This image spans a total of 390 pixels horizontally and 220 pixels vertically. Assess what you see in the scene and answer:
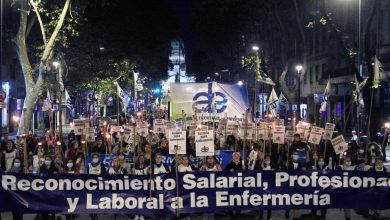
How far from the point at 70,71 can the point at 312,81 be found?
22600 mm

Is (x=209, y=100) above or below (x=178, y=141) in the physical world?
above

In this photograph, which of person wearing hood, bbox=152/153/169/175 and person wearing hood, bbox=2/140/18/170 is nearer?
person wearing hood, bbox=152/153/169/175

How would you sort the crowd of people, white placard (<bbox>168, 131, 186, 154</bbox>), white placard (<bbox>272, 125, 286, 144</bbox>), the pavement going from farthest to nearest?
1. white placard (<bbox>272, 125, 286, 144</bbox>)
2. the pavement
3. the crowd of people
4. white placard (<bbox>168, 131, 186, 154</bbox>)

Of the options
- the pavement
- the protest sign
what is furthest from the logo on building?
the protest sign

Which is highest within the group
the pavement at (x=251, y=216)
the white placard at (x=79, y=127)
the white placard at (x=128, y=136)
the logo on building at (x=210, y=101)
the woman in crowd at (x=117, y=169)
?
the logo on building at (x=210, y=101)

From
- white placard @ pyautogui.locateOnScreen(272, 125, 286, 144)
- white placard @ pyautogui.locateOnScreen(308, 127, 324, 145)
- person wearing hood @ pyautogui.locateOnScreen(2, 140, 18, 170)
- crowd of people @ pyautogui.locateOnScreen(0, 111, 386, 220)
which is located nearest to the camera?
crowd of people @ pyautogui.locateOnScreen(0, 111, 386, 220)

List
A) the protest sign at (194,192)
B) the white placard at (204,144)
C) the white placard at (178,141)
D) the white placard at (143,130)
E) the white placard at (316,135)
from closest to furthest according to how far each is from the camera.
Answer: the protest sign at (194,192) < the white placard at (178,141) < the white placard at (204,144) < the white placard at (316,135) < the white placard at (143,130)

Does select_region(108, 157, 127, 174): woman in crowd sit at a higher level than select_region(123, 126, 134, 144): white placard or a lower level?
lower

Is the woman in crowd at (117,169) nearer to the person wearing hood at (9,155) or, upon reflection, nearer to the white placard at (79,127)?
the person wearing hood at (9,155)

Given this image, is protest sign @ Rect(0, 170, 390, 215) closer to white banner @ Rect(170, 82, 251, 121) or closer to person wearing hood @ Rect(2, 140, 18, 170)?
person wearing hood @ Rect(2, 140, 18, 170)

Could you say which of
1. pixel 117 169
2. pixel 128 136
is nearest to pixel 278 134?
pixel 128 136

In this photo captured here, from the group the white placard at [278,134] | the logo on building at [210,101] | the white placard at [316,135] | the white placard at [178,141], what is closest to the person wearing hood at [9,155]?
the white placard at [178,141]

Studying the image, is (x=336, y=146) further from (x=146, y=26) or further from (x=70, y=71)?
(x=146, y=26)

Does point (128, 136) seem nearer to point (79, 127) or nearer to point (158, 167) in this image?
point (79, 127)
